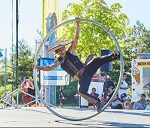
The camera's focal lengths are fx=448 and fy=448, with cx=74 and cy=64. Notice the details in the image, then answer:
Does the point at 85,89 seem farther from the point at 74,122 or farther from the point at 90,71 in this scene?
the point at 74,122

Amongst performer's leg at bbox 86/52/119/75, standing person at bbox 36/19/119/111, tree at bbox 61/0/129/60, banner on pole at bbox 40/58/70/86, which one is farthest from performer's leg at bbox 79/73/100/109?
tree at bbox 61/0/129/60

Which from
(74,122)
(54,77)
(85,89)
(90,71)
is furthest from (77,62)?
(54,77)

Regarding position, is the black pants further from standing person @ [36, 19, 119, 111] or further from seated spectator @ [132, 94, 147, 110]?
seated spectator @ [132, 94, 147, 110]

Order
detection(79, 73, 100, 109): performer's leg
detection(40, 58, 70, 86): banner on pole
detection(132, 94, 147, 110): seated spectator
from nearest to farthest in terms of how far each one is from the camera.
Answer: detection(79, 73, 100, 109): performer's leg < detection(40, 58, 70, 86): banner on pole < detection(132, 94, 147, 110): seated spectator

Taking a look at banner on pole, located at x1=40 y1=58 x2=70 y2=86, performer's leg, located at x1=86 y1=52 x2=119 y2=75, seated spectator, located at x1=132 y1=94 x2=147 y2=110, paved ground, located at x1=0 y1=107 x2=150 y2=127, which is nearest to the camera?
paved ground, located at x1=0 y1=107 x2=150 y2=127

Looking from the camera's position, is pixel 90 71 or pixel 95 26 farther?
pixel 95 26

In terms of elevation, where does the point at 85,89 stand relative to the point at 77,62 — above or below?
below

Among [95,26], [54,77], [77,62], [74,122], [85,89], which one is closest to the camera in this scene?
[74,122]

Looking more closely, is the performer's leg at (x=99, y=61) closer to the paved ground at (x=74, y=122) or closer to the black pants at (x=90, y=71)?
the black pants at (x=90, y=71)

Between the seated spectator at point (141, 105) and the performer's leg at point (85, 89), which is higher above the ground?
the performer's leg at point (85, 89)

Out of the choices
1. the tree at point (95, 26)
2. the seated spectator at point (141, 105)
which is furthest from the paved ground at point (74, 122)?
the tree at point (95, 26)

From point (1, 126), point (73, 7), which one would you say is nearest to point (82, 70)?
point (1, 126)

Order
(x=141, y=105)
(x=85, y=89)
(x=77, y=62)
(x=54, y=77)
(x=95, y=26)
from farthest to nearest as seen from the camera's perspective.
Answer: (x=95, y=26)
(x=141, y=105)
(x=54, y=77)
(x=85, y=89)
(x=77, y=62)

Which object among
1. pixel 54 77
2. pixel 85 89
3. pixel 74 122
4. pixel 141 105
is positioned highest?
pixel 54 77
